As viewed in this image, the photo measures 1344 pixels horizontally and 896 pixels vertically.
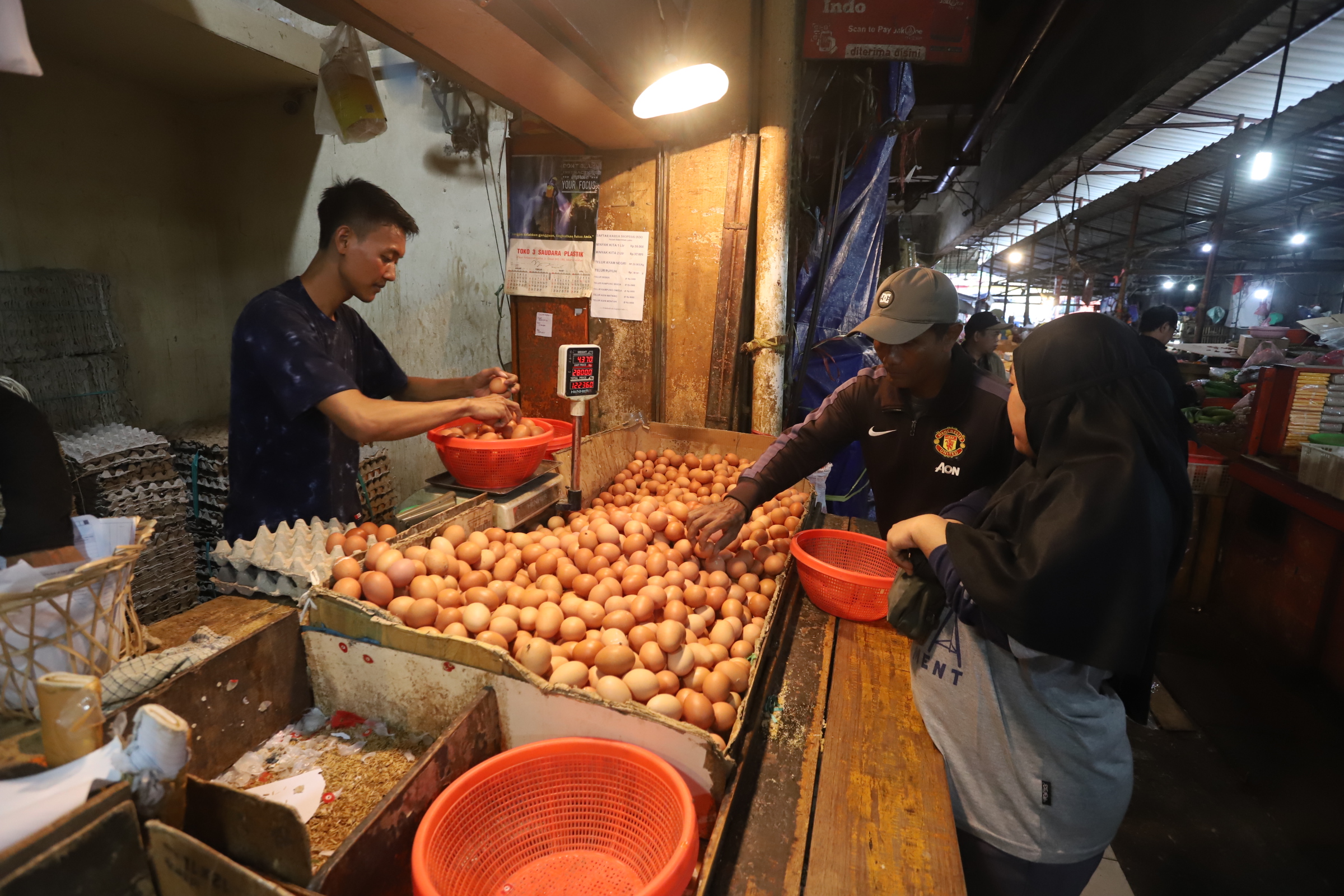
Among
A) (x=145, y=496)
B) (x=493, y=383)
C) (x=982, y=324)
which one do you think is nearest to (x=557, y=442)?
(x=493, y=383)

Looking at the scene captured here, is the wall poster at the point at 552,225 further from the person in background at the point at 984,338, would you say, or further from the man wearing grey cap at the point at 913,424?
the person in background at the point at 984,338

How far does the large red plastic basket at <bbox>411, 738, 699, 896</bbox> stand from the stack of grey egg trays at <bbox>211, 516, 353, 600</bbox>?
86cm

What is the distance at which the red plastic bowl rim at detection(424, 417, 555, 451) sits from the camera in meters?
2.46

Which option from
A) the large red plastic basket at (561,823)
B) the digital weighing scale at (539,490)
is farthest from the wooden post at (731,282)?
the large red plastic basket at (561,823)

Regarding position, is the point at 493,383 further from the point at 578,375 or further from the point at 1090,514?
the point at 1090,514

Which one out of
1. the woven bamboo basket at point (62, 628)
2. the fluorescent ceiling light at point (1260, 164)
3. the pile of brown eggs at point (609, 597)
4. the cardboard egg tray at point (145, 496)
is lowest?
the cardboard egg tray at point (145, 496)

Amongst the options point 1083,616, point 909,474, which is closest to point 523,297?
point 909,474

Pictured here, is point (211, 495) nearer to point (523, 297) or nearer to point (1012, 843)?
point (523, 297)

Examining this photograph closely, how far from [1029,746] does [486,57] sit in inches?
120

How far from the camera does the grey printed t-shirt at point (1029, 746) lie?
1501 millimetres

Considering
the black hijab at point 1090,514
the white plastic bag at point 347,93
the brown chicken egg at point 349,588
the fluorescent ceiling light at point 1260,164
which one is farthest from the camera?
the fluorescent ceiling light at point 1260,164

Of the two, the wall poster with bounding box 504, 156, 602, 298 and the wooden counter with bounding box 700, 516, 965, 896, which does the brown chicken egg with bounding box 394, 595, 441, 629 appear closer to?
the wooden counter with bounding box 700, 516, 965, 896

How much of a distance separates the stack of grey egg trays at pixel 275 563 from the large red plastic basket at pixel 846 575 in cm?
156

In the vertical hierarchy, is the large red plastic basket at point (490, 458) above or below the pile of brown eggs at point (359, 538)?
above
